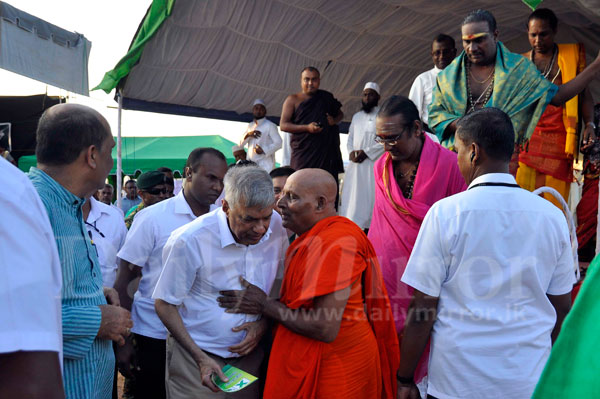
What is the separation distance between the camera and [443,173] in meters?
3.19

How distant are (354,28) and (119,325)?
6231 millimetres

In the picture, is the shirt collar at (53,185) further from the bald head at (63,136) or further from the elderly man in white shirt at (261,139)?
the elderly man in white shirt at (261,139)

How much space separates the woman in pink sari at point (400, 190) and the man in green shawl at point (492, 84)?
0.56 meters

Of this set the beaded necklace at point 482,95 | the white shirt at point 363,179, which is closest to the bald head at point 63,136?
the beaded necklace at point 482,95

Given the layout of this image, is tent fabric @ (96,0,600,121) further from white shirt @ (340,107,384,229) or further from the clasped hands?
the clasped hands

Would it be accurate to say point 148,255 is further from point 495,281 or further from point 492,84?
point 492,84

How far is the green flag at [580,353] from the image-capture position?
29.3 inches

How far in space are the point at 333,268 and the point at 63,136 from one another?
4.20 ft

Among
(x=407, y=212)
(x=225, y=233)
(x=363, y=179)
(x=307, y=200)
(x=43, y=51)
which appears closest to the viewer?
(x=225, y=233)

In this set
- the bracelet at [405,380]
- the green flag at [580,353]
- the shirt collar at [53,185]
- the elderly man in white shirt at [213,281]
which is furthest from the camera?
the elderly man in white shirt at [213,281]

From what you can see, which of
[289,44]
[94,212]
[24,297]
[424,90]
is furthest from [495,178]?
[289,44]

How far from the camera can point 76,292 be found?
196 cm

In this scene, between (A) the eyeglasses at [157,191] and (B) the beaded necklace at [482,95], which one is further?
(A) the eyeglasses at [157,191]

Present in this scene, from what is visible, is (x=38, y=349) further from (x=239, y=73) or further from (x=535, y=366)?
(x=239, y=73)
